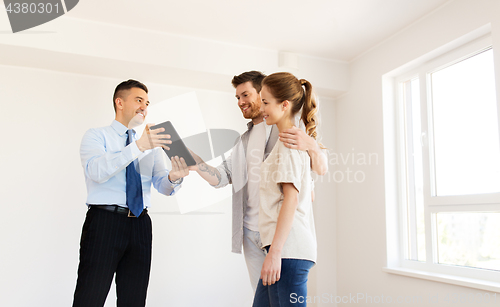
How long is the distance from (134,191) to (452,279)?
6.40 feet

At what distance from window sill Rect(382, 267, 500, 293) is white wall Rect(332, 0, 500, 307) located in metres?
0.04

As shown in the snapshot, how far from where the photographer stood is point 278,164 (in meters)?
1.30

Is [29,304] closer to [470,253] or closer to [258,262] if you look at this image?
[258,262]

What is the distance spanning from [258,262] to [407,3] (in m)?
2.03

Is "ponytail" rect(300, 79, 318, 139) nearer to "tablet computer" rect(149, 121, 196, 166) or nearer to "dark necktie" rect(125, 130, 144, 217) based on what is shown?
"tablet computer" rect(149, 121, 196, 166)

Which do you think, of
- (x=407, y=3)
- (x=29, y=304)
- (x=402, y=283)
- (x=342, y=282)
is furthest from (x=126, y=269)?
(x=407, y=3)

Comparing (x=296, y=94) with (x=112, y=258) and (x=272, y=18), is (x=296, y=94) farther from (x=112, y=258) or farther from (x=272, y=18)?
(x=272, y=18)

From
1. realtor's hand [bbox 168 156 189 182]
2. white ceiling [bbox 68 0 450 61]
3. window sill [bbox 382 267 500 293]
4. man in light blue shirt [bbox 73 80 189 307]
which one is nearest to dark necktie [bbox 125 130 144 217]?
man in light blue shirt [bbox 73 80 189 307]

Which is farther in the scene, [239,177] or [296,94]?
[239,177]

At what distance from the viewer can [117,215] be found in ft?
6.35

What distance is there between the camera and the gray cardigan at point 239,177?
1725 millimetres

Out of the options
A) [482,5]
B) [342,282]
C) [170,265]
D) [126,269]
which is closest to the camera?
[126,269]

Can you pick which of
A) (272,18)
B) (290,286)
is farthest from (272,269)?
(272,18)

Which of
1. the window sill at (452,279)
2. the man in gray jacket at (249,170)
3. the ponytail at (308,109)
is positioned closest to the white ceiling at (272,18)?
the man in gray jacket at (249,170)
